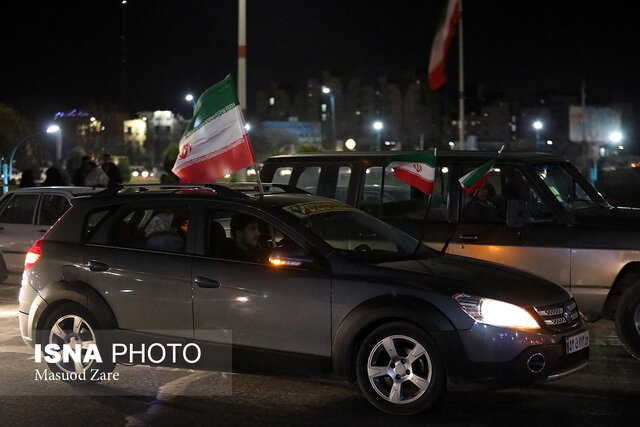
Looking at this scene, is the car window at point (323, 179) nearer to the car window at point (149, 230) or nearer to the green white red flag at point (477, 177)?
the green white red flag at point (477, 177)

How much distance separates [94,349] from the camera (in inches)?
276

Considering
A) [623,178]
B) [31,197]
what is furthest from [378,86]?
[31,197]

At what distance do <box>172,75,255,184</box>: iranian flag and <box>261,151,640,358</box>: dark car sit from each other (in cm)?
206

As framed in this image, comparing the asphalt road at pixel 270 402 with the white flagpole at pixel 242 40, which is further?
the white flagpole at pixel 242 40

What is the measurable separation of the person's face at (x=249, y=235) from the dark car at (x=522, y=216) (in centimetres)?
209

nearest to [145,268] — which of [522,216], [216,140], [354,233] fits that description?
[216,140]

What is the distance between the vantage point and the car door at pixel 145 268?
22.0 feet

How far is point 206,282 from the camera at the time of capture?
6590 millimetres

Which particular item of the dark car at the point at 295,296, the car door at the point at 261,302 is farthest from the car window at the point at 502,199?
the car door at the point at 261,302

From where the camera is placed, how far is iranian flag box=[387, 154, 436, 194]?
325 inches

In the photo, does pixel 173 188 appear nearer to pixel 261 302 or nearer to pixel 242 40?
pixel 261 302

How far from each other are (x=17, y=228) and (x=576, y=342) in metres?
8.66

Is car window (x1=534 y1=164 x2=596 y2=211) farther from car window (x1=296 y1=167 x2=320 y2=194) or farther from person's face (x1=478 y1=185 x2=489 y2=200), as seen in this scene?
car window (x1=296 y1=167 x2=320 y2=194)

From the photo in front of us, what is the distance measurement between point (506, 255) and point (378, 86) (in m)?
162
